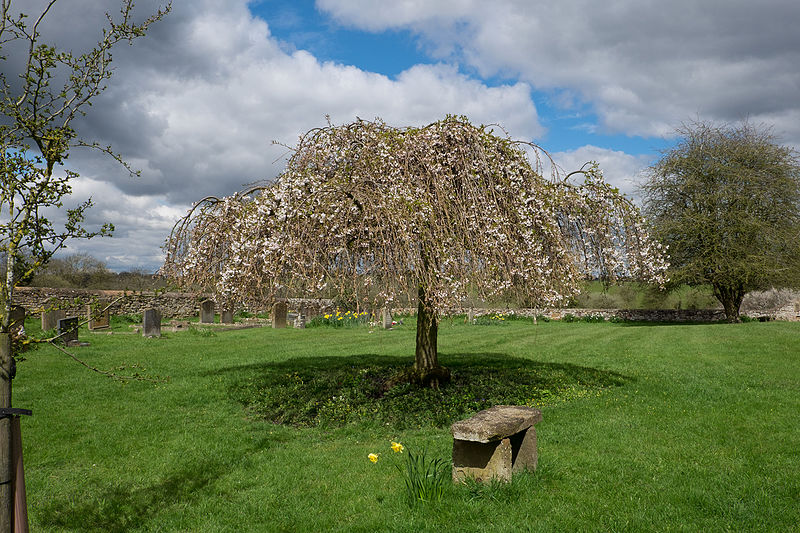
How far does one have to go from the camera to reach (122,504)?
5.40 m

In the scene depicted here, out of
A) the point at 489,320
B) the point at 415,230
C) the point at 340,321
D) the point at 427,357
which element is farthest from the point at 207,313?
the point at 415,230

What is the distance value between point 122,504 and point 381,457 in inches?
113

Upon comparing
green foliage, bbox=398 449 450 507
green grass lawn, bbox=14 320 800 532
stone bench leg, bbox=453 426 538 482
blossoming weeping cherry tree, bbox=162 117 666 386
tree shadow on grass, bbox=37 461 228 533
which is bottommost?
tree shadow on grass, bbox=37 461 228 533

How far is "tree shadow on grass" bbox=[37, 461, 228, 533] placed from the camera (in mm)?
5008

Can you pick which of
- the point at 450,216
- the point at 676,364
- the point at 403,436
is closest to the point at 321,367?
the point at 403,436

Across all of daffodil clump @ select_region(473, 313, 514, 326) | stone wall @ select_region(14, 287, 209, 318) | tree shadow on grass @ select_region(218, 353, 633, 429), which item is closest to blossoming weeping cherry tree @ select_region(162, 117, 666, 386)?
tree shadow on grass @ select_region(218, 353, 633, 429)

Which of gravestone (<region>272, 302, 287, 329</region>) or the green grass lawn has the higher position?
gravestone (<region>272, 302, 287, 329</region>)

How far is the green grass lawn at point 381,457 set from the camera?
15.9 feet

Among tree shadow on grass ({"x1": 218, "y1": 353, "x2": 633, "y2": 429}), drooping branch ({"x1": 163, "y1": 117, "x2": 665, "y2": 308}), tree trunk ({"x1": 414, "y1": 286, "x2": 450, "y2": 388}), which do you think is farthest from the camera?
tree trunk ({"x1": 414, "y1": 286, "x2": 450, "y2": 388})

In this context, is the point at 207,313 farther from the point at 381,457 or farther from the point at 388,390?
the point at 381,457

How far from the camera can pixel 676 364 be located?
12961mm

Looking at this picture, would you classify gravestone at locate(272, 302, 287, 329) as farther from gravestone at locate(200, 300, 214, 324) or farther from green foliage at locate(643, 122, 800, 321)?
green foliage at locate(643, 122, 800, 321)

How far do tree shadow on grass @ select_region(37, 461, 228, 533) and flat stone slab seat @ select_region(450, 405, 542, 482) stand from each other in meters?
2.84

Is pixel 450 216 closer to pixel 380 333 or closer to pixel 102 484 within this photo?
pixel 102 484
